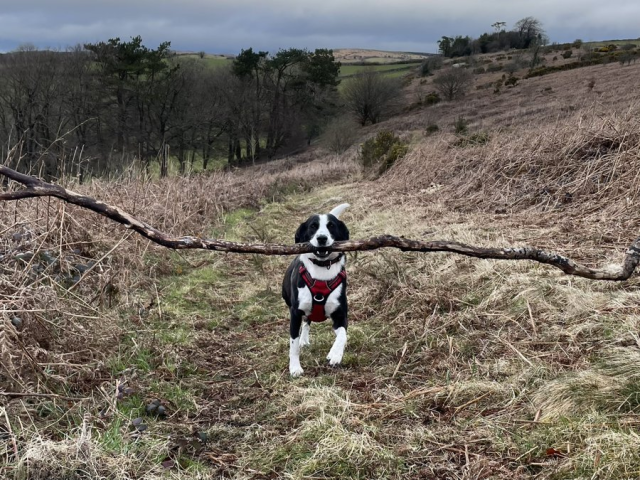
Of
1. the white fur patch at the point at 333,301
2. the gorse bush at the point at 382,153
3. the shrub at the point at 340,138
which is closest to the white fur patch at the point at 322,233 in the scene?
the white fur patch at the point at 333,301

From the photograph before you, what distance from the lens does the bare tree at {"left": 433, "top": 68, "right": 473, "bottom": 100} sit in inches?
1770

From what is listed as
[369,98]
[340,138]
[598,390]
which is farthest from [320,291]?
[369,98]

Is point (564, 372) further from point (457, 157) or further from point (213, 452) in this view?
point (457, 157)

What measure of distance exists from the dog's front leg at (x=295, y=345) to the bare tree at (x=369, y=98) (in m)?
43.0

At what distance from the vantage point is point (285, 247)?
2.99 meters

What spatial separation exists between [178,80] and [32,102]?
38.4 ft

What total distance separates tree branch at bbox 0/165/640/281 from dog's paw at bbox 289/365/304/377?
110 cm

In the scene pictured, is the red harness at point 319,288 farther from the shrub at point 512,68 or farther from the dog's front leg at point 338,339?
the shrub at point 512,68

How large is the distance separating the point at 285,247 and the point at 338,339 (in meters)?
1.19

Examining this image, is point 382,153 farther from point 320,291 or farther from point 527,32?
point 527,32

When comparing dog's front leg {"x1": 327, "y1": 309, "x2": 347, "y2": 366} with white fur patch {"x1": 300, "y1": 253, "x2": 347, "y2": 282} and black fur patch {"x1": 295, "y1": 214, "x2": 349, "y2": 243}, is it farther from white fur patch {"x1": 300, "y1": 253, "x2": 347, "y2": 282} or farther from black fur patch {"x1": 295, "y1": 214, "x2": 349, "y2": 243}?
black fur patch {"x1": 295, "y1": 214, "x2": 349, "y2": 243}

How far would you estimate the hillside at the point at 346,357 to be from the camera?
93.5 inches

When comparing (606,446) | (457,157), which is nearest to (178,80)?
(457,157)

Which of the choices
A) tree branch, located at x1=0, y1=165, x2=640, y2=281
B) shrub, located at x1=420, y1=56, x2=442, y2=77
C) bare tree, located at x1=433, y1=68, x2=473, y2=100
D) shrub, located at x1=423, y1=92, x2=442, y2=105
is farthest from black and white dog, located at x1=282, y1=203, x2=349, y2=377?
shrub, located at x1=420, y1=56, x2=442, y2=77
